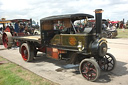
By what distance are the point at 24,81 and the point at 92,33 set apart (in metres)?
2.53

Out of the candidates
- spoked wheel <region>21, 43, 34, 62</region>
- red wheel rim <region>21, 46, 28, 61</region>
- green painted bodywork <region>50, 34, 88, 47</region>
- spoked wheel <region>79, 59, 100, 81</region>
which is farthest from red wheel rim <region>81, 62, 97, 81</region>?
red wheel rim <region>21, 46, 28, 61</region>

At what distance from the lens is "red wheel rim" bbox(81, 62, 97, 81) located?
3.92m

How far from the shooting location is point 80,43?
4.10 meters

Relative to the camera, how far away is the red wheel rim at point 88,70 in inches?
154

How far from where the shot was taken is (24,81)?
3.96 m

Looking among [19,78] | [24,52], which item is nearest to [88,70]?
[19,78]

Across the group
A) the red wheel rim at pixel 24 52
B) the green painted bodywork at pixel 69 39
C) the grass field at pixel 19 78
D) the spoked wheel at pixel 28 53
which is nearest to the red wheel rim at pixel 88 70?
the green painted bodywork at pixel 69 39

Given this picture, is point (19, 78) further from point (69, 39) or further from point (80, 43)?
point (80, 43)

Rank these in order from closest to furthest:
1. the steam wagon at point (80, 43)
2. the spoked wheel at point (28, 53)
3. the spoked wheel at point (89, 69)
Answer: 1. the spoked wheel at point (89, 69)
2. the steam wagon at point (80, 43)
3. the spoked wheel at point (28, 53)

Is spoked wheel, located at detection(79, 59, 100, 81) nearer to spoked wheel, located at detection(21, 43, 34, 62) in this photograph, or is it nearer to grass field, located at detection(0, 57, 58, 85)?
grass field, located at detection(0, 57, 58, 85)

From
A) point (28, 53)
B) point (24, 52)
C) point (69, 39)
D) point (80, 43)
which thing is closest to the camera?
point (80, 43)

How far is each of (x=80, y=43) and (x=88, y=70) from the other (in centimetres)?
85

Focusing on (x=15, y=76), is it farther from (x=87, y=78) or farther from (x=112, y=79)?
(x=112, y=79)

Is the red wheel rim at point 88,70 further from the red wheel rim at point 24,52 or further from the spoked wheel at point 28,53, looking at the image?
the red wheel rim at point 24,52
